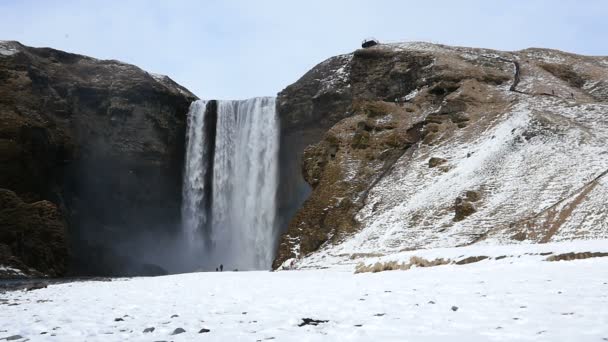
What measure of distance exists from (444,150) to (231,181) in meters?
26.3

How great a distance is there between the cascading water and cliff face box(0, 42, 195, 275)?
3120 millimetres

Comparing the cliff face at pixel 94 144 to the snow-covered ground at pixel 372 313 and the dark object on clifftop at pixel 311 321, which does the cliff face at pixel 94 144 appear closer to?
the snow-covered ground at pixel 372 313

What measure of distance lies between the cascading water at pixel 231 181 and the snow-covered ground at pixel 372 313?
137ft

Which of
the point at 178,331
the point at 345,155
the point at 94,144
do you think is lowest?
the point at 178,331

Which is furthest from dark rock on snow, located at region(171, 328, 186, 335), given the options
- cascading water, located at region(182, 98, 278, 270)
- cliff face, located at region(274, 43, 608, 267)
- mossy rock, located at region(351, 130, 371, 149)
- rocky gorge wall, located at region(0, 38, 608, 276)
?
cascading water, located at region(182, 98, 278, 270)

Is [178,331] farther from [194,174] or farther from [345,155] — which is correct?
[194,174]

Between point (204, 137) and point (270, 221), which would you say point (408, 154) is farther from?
point (204, 137)

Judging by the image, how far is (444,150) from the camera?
1650 inches

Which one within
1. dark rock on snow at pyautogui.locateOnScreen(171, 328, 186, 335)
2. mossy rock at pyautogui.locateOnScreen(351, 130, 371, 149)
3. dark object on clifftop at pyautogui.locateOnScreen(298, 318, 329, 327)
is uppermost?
mossy rock at pyautogui.locateOnScreen(351, 130, 371, 149)

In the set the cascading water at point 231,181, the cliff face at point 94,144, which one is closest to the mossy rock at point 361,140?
the cascading water at point 231,181

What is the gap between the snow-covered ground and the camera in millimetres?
6648

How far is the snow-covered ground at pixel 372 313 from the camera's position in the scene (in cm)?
665

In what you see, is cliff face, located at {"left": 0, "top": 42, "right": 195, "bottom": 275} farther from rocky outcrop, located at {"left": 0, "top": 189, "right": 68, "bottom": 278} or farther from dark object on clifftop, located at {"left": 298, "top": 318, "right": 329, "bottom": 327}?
dark object on clifftop, located at {"left": 298, "top": 318, "right": 329, "bottom": 327}

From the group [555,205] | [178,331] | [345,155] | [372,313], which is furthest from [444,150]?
[178,331]
